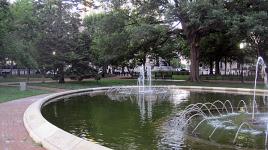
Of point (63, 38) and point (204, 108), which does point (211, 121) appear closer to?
point (204, 108)

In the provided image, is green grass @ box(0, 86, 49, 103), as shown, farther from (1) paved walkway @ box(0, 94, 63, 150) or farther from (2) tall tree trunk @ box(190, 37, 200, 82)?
(2) tall tree trunk @ box(190, 37, 200, 82)

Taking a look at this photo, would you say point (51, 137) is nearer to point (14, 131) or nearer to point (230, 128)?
point (14, 131)

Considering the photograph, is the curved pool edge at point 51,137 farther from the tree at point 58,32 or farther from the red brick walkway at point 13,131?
the tree at point 58,32

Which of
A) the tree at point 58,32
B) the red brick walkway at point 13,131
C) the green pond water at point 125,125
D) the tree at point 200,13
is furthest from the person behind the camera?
the tree at point 58,32

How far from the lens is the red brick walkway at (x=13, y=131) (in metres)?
10.5

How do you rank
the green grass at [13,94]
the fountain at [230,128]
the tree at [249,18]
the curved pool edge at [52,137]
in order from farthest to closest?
the tree at [249,18]
the green grass at [13,94]
the fountain at [230,128]
the curved pool edge at [52,137]

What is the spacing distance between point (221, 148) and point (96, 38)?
35.7m

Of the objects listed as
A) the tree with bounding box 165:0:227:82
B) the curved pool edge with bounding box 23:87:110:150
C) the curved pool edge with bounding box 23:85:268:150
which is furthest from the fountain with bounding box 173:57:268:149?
the tree with bounding box 165:0:227:82

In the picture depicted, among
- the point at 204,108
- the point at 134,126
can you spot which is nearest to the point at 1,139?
the point at 134,126

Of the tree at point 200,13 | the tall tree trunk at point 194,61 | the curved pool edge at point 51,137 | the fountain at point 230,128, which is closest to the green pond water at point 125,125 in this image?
the fountain at point 230,128

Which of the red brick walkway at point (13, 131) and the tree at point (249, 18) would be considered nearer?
the red brick walkway at point (13, 131)

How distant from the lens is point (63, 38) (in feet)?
133

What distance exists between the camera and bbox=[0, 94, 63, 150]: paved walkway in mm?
10461

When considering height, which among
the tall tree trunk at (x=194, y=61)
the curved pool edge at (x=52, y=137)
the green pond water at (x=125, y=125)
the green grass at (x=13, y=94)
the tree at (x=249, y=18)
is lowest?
the green pond water at (x=125, y=125)
